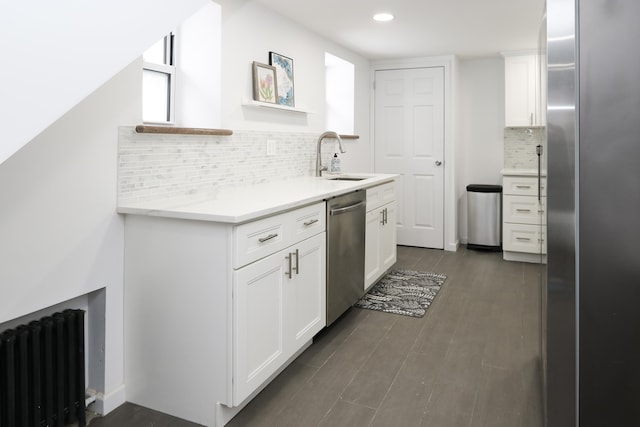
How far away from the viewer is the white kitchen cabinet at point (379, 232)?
11.2 feet

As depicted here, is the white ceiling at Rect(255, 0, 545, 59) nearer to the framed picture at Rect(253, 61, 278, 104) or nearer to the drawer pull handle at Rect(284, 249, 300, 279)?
the framed picture at Rect(253, 61, 278, 104)

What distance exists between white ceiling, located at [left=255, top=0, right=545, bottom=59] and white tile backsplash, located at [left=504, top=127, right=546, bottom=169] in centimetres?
94

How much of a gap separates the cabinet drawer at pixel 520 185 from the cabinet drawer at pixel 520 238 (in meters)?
A: 0.33

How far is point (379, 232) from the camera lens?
3674 mm

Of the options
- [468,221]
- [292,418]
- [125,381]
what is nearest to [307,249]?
[292,418]

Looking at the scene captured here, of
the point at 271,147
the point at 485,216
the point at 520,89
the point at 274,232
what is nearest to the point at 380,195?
the point at 271,147

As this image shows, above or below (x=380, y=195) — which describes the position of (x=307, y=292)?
below

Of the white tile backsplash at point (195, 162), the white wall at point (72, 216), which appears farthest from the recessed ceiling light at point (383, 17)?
the white wall at point (72, 216)

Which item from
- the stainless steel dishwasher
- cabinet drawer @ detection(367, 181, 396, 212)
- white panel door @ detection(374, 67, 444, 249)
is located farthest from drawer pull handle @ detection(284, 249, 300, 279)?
white panel door @ detection(374, 67, 444, 249)

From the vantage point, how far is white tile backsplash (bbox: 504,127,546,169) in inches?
203

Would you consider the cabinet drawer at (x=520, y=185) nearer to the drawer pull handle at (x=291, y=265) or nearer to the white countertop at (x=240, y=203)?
the white countertop at (x=240, y=203)

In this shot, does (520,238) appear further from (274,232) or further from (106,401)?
(106,401)

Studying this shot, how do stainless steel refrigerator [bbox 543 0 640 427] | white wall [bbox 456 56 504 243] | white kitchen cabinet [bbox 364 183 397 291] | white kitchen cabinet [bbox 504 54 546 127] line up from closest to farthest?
stainless steel refrigerator [bbox 543 0 640 427], white kitchen cabinet [bbox 364 183 397 291], white kitchen cabinet [bbox 504 54 546 127], white wall [bbox 456 56 504 243]

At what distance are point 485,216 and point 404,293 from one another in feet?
6.43
